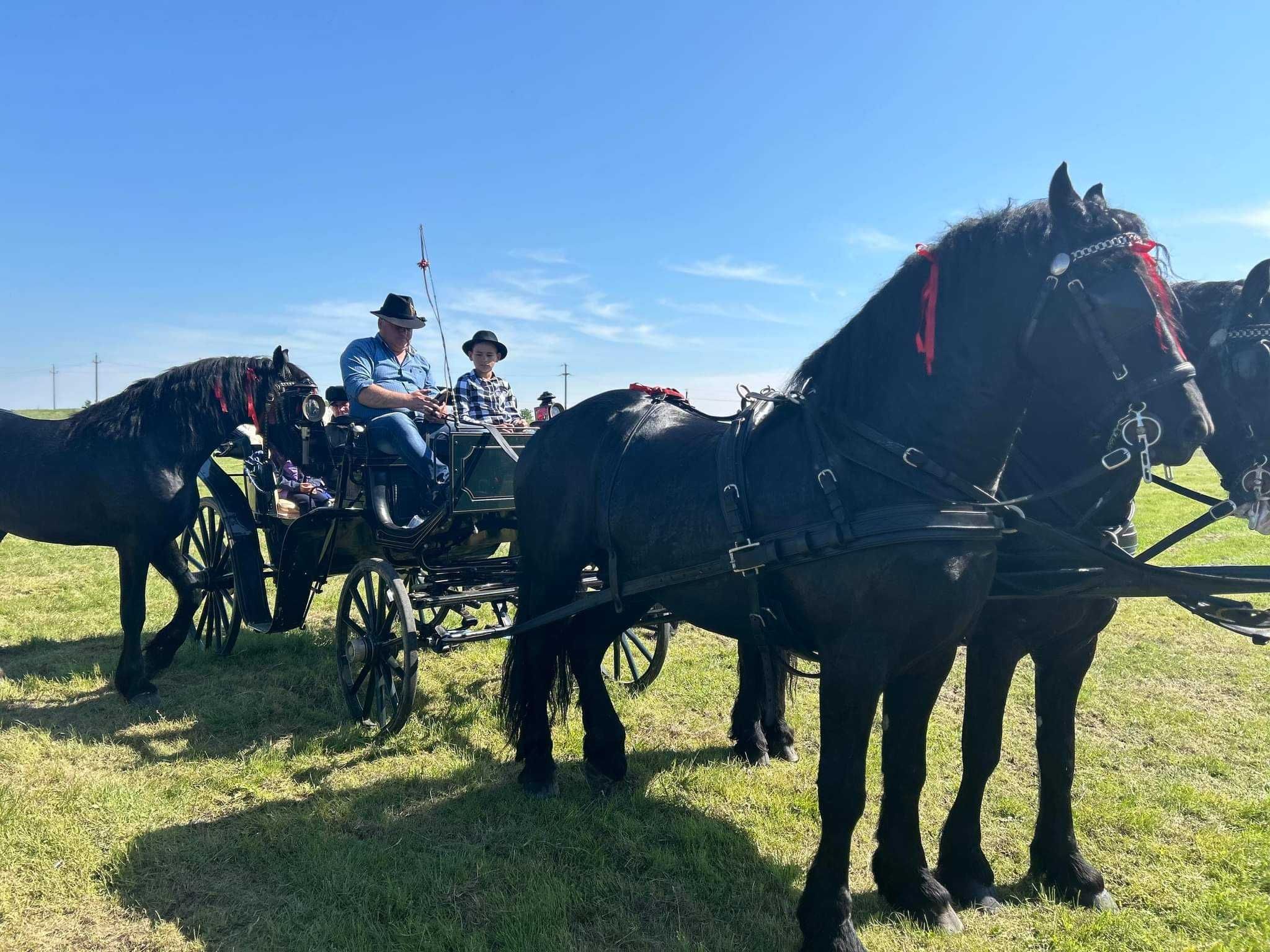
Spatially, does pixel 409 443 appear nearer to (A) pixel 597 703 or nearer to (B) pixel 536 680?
(B) pixel 536 680

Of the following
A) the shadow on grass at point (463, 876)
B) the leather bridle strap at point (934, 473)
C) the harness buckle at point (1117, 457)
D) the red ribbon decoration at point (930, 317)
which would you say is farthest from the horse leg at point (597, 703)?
the harness buckle at point (1117, 457)

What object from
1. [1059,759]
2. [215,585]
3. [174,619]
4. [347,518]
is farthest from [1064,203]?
[215,585]

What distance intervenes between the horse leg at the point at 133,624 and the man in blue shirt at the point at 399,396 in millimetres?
1920

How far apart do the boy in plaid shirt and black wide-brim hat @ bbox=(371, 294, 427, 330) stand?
0.72 m

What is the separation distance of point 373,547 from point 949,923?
4291mm

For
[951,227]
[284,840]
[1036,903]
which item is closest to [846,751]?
[1036,903]

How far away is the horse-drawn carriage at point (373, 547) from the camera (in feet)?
15.7

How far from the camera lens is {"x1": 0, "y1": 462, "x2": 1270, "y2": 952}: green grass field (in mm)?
3016

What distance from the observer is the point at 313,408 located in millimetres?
5852

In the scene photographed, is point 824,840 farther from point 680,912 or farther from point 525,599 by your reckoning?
point 525,599

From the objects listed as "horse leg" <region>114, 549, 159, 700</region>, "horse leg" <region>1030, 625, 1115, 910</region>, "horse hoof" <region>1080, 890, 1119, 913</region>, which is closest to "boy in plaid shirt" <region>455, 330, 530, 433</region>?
"horse leg" <region>114, 549, 159, 700</region>

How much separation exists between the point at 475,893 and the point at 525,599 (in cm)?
146

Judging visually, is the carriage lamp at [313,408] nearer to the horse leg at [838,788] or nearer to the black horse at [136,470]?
the black horse at [136,470]

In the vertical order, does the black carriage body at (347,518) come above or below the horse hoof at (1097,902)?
above
